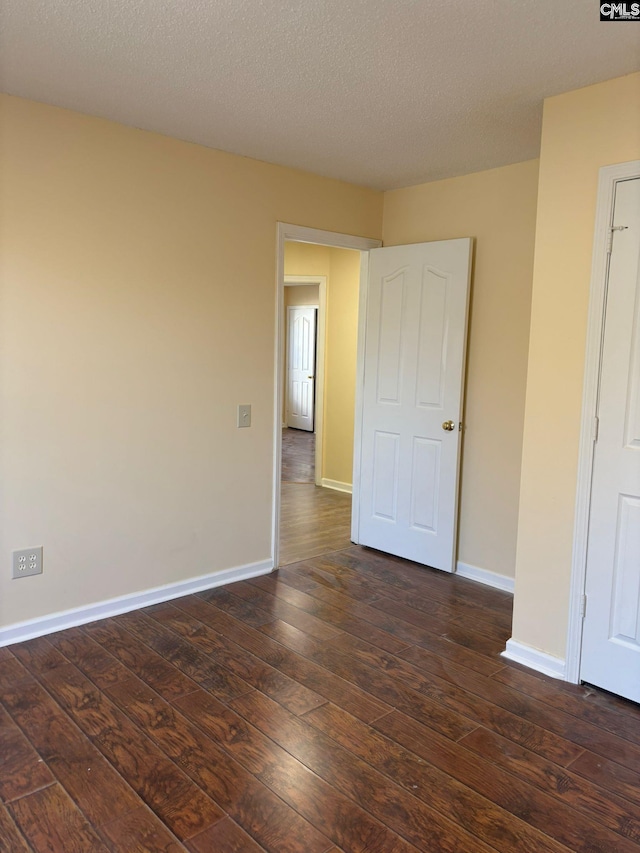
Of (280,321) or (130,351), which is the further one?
(280,321)

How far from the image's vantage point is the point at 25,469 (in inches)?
113

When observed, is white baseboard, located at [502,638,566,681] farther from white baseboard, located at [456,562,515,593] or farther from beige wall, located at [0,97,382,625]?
beige wall, located at [0,97,382,625]

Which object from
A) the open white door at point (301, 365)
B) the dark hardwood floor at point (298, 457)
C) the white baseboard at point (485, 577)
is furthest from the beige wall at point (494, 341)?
the open white door at point (301, 365)

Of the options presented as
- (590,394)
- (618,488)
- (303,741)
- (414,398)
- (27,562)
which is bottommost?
(303,741)

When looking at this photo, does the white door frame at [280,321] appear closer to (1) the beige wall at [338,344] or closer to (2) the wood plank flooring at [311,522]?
(2) the wood plank flooring at [311,522]

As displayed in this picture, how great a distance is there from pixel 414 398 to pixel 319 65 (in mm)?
2129

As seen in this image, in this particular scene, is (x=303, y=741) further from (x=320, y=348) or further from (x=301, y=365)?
(x=301, y=365)

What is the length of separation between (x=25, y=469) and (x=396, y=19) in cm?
238

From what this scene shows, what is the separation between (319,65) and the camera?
7.63 ft

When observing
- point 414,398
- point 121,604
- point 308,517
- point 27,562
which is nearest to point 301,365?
point 308,517

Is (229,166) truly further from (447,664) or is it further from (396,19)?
(447,664)

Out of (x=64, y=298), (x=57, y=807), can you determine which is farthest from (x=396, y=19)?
(x=57, y=807)

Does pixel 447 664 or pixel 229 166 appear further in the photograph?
pixel 229 166

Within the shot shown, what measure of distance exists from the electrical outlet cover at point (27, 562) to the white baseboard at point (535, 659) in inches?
88.2
